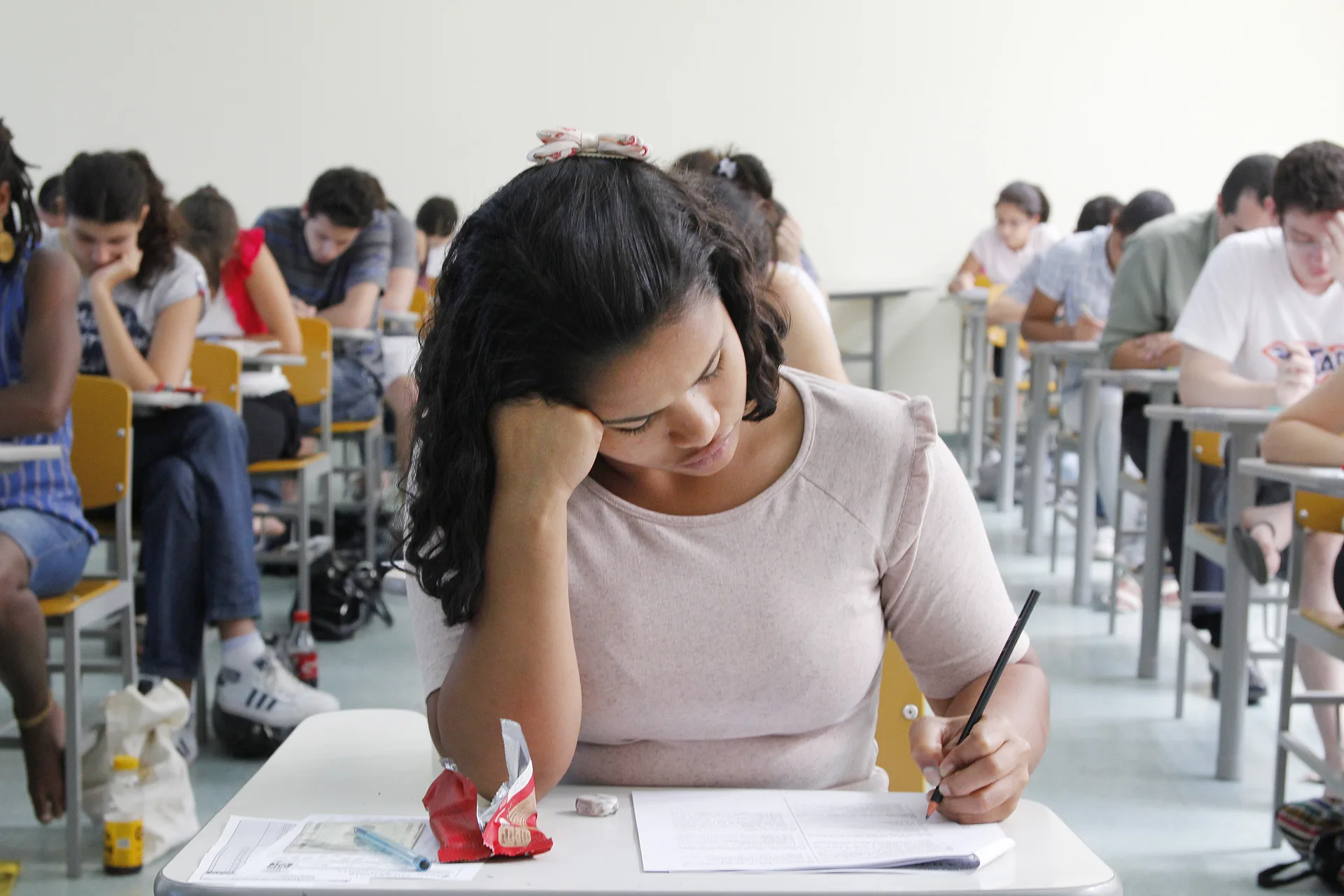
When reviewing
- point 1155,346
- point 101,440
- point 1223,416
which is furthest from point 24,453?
point 1155,346

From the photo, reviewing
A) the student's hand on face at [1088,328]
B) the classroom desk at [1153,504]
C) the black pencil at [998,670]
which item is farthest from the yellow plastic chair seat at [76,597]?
the student's hand on face at [1088,328]

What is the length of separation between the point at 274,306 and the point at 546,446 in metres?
3.11

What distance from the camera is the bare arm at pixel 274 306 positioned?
3811 millimetres

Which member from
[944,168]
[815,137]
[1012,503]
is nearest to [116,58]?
[815,137]

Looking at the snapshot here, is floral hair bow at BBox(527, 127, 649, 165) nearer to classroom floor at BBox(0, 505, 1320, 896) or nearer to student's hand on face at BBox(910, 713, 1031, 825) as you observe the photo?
student's hand on face at BBox(910, 713, 1031, 825)

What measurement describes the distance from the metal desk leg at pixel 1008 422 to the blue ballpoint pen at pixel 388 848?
4845 mm

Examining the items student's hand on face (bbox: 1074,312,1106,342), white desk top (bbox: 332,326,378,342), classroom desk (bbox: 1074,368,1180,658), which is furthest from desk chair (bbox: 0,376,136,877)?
student's hand on face (bbox: 1074,312,1106,342)

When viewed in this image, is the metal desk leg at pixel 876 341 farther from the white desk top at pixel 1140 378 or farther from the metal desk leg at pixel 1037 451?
the white desk top at pixel 1140 378

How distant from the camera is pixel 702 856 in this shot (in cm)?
80

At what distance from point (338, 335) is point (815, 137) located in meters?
4.49

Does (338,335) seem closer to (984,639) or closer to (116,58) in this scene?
(984,639)

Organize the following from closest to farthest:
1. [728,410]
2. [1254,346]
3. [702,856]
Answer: [702,856], [728,410], [1254,346]

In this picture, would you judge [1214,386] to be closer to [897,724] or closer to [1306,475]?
[1306,475]

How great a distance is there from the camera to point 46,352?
2.18 metres
